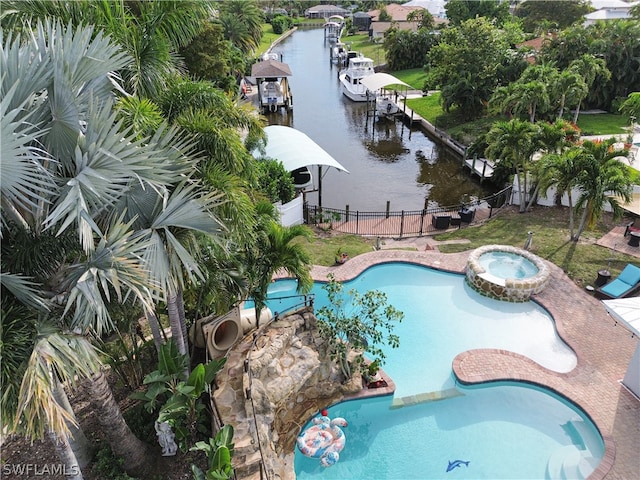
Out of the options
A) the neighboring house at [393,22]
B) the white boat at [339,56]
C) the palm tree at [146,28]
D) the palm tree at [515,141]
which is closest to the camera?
the palm tree at [146,28]

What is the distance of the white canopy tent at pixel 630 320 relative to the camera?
11.0 m

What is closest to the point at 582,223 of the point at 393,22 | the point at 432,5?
the point at 393,22

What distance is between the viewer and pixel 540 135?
67.2 feet

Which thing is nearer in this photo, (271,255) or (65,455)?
(65,455)

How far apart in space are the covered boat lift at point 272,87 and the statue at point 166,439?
3512cm

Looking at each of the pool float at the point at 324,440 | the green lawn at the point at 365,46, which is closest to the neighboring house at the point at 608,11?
the green lawn at the point at 365,46

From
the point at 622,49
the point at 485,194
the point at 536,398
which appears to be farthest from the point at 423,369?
the point at 622,49

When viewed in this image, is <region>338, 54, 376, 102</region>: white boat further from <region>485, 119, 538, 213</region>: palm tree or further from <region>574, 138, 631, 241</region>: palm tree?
<region>574, 138, 631, 241</region>: palm tree

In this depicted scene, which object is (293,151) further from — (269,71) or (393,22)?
(393,22)

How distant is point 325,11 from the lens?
10400cm

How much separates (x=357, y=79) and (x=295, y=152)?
87.4 ft

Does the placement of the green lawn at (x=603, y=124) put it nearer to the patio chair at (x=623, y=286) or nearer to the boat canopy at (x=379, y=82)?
the boat canopy at (x=379, y=82)

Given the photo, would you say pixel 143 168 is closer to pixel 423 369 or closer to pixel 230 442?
pixel 230 442

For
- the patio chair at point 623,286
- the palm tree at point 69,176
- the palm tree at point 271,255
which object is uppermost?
the palm tree at point 69,176
